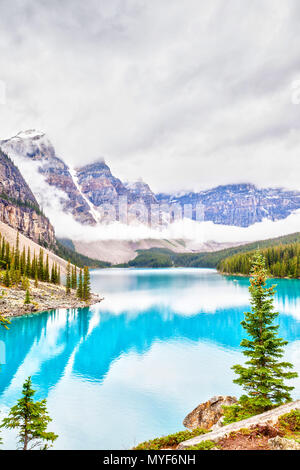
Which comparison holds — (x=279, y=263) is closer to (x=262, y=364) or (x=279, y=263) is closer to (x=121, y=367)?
(x=121, y=367)

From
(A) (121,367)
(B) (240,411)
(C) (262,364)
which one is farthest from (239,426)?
(A) (121,367)

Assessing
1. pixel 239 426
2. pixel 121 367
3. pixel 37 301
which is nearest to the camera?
pixel 239 426

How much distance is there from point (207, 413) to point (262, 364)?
6723mm

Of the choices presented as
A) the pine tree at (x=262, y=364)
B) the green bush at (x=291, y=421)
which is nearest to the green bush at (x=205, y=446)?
the green bush at (x=291, y=421)

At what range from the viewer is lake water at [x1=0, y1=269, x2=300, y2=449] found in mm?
19062

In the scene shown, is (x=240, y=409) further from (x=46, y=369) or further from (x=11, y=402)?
(x=46, y=369)

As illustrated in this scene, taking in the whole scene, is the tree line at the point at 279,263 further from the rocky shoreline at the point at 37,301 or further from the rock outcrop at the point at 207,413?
the rock outcrop at the point at 207,413

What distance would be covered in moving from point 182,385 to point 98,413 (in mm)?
8741

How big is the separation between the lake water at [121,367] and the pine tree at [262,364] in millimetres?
7508

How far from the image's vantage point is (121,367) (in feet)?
98.5

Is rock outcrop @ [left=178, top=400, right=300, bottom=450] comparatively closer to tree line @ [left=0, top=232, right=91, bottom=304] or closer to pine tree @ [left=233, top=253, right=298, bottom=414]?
pine tree @ [left=233, top=253, right=298, bottom=414]

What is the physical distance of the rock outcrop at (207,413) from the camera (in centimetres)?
1777
